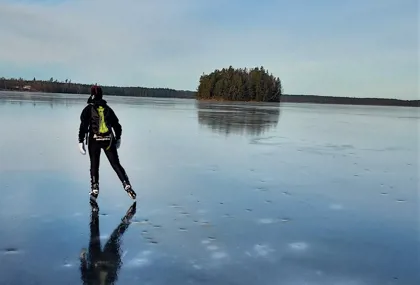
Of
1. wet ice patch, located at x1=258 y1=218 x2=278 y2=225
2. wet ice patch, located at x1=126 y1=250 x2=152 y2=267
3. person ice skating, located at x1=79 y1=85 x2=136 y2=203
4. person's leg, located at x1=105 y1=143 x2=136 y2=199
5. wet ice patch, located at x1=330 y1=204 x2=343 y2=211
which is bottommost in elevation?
wet ice patch, located at x1=330 y1=204 x2=343 y2=211

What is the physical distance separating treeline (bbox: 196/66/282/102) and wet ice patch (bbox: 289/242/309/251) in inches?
4295

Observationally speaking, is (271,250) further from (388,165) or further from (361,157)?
(361,157)

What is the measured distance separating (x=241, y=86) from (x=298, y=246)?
110 meters

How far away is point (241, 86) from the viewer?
11344 centimetres

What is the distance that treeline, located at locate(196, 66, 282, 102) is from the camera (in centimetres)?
11388

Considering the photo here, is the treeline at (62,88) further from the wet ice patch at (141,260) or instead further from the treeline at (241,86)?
the wet ice patch at (141,260)

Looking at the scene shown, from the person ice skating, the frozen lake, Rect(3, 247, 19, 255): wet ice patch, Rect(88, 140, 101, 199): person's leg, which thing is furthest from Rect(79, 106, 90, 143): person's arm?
Rect(3, 247, 19, 255): wet ice patch

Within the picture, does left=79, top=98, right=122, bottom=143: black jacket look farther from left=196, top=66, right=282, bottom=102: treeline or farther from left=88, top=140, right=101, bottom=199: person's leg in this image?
left=196, top=66, right=282, bottom=102: treeline

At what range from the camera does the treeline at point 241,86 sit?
374ft

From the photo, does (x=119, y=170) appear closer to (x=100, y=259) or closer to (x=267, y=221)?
(x=267, y=221)

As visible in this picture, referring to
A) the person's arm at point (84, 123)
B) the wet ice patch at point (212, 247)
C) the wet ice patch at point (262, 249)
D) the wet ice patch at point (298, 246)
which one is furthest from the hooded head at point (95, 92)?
the wet ice patch at point (298, 246)

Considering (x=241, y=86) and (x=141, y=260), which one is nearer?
(x=141, y=260)

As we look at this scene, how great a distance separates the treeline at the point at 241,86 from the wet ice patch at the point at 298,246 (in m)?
109

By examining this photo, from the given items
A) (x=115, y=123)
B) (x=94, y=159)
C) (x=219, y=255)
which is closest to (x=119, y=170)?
(x=94, y=159)
